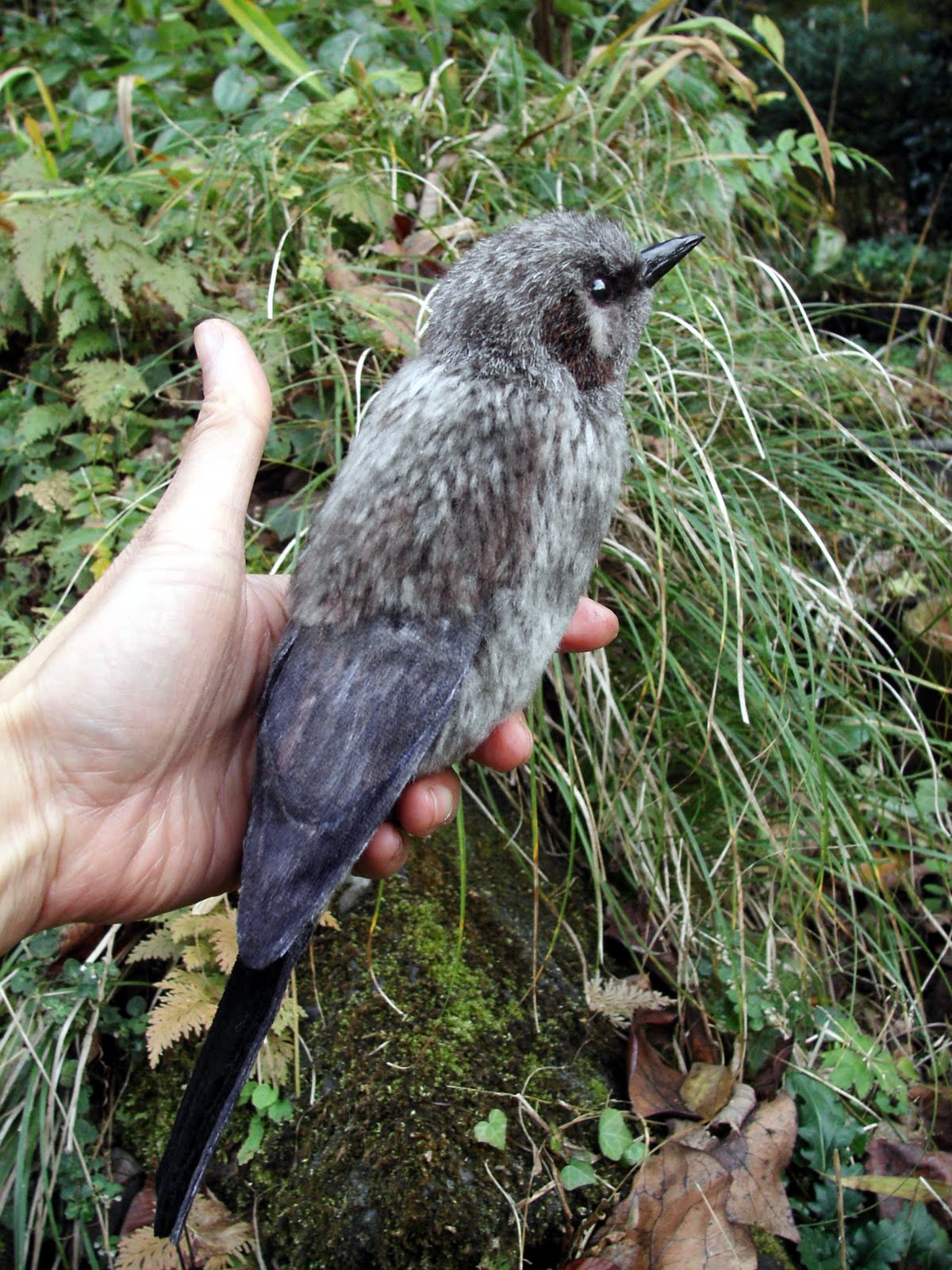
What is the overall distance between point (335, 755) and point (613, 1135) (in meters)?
1.08

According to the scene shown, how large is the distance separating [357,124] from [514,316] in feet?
6.05

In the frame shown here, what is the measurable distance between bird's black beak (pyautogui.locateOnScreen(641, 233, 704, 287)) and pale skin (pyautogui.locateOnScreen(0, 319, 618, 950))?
0.72 meters

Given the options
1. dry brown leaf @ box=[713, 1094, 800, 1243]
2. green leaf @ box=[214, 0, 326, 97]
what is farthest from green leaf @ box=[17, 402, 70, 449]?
dry brown leaf @ box=[713, 1094, 800, 1243]

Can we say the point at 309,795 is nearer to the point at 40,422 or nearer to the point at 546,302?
the point at 546,302

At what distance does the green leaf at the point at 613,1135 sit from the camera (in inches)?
71.1

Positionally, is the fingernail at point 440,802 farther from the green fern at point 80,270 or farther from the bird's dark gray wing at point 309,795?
the green fern at point 80,270

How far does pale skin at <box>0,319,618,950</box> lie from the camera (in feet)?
4.74

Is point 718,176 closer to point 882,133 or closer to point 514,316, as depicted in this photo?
point 514,316

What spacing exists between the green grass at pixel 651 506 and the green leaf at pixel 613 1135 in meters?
0.36

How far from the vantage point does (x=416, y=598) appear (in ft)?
4.42

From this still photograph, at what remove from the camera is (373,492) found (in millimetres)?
1391

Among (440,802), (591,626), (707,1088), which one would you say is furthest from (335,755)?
(707,1088)

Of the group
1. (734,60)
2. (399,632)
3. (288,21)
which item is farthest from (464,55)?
(399,632)

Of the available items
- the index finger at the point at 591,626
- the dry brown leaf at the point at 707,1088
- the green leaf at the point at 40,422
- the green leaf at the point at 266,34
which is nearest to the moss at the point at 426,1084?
the dry brown leaf at the point at 707,1088
